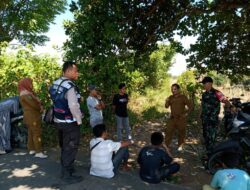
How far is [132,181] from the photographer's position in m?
6.54

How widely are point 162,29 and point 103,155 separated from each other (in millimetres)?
4968

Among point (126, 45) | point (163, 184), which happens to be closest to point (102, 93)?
point (126, 45)

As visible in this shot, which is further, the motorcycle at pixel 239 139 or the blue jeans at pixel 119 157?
the blue jeans at pixel 119 157

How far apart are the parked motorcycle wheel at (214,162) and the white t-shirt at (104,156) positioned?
1806 millimetres

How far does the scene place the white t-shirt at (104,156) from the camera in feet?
21.1

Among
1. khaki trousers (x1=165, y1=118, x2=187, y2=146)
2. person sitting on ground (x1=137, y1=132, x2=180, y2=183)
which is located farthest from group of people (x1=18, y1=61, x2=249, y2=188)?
khaki trousers (x1=165, y1=118, x2=187, y2=146)

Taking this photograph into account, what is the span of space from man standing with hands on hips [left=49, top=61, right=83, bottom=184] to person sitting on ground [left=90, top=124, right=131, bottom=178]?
36 cm

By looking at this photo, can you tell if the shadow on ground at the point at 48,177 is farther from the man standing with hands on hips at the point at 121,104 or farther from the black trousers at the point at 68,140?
the man standing with hands on hips at the point at 121,104

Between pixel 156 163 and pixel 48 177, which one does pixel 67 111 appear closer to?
pixel 48 177

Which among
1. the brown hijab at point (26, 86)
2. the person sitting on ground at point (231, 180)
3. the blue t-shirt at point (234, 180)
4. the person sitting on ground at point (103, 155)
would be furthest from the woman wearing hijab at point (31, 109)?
the blue t-shirt at point (234, 180)

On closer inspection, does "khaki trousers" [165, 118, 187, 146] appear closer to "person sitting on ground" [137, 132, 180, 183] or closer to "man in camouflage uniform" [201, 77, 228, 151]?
"man in camouflage uniform" [201, 77, 228, 151]

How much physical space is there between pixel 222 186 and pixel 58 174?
10.9ft

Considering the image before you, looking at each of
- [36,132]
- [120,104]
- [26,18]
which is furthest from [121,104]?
[26,18]

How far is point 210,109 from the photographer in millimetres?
7652
